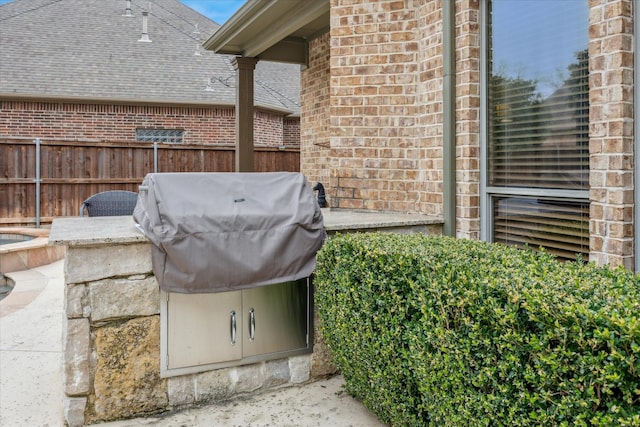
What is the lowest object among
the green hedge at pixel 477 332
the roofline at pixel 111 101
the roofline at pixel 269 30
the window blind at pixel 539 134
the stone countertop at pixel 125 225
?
the green hedge at pixel 477 332

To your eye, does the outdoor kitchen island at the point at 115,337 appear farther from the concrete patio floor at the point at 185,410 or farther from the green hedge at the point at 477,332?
the green hedge at the point at 477,332

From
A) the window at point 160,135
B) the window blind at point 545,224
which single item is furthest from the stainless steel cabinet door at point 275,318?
the window at point 160,135

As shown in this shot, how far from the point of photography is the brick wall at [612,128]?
108 inches

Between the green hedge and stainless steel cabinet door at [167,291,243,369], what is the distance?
0.53m

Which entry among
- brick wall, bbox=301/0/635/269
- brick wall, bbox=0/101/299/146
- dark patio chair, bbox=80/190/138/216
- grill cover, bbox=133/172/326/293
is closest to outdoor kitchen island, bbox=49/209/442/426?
grill cover, bbox=133/172/326/293

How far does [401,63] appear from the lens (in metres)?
4.19

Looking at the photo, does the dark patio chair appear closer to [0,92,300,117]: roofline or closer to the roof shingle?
the roof shingle

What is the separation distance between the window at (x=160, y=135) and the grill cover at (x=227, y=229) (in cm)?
1086

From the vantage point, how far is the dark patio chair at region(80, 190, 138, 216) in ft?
17.6

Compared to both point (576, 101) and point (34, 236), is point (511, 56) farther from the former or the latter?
point (34, 236)

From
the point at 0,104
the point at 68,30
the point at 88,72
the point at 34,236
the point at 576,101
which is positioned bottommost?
the point at 34,236

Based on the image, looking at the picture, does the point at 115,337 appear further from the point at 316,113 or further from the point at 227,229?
the point at 316,113

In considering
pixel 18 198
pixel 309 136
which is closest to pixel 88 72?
pixel 18 198

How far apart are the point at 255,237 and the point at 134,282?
2.31 feet
